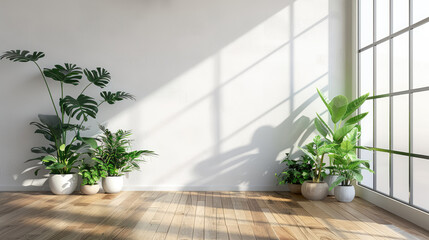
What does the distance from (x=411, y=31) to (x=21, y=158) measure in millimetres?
4164

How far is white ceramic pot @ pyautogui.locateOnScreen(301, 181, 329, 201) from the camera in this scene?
3.71 m

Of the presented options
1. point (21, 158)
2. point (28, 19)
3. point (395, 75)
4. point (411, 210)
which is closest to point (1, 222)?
point (21, 158)

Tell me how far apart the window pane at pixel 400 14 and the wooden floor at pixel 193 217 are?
162cm

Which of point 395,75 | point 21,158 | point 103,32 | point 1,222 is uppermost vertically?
point 103,32

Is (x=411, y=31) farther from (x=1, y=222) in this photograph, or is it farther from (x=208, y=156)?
(x=1, y=222)

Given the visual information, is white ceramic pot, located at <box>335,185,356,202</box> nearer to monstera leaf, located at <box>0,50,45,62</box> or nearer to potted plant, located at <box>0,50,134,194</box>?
potted plant, located at <box>0,50,134,194</box>

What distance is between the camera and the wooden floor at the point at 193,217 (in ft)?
8.46

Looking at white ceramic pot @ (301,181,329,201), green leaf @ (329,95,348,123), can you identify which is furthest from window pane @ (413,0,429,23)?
white ceramic pot @ (301,181,329,201)

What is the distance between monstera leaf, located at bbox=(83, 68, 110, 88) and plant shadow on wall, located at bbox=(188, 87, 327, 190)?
4.62 ft

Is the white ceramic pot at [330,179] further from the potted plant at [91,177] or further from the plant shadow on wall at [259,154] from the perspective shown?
the potted plant at [91,177]

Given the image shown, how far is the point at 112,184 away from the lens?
4.00 metres

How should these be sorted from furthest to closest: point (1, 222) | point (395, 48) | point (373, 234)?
point (395, 48) → point (1, 222) → point (373, 234)

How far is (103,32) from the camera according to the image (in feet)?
13.9

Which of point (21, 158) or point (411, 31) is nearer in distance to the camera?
point (411, 31)
